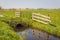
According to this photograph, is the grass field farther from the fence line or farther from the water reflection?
the water reflection

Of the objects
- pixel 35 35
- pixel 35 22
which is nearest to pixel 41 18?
pixel 35 22

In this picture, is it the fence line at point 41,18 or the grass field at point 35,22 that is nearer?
the grass field at point 35,22

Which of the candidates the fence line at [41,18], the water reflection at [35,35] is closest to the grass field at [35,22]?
the fence line at [41,18]

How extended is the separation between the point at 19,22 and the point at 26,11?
9.66ft

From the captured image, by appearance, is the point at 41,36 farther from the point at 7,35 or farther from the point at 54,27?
the point at 7,35

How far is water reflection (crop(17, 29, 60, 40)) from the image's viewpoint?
10.6m

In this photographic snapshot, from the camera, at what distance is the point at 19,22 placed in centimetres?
1212

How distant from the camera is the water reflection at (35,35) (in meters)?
10.6

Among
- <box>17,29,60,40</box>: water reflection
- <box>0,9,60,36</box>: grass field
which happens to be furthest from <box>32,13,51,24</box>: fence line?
<box>17,29,60,40</box>: water reflection

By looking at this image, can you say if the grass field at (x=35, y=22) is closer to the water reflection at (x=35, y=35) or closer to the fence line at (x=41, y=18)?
the fence line at (x=41, y=18)

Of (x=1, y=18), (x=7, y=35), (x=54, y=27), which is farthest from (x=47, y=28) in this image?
(x=7, y=35)

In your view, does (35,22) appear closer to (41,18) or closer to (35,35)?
(41,18)

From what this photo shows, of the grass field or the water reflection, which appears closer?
the water reflection

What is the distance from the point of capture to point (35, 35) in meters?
11.1
